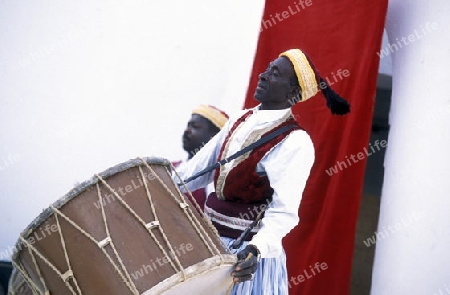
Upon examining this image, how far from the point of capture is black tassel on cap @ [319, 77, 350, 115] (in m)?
2.09

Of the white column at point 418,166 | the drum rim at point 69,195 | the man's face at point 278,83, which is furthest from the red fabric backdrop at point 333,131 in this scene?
the drum rim at point 69,195

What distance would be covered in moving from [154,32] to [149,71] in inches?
10.3

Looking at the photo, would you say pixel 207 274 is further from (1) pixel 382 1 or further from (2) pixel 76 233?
(1) pixel 382 1

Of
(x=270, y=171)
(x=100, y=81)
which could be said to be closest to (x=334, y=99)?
(x=270, y=171)

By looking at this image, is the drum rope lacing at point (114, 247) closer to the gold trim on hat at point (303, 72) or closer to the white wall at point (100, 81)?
the gold trim on hat at point (303, 72)

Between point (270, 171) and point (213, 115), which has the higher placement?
point (213, 115)

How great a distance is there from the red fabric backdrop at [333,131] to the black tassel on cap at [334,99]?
0.48 metres

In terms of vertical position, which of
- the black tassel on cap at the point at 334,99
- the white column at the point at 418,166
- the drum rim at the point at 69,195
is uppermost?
the drum rim at the point at 69,195

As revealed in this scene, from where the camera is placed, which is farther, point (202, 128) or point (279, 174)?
point (202, 128)

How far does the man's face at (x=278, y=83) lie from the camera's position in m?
2.00

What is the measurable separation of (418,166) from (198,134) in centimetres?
128

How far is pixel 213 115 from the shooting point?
3.14m

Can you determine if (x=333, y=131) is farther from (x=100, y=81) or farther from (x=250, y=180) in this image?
(x=100, y=81)

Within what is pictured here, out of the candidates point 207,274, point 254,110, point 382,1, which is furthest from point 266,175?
point 382,1
